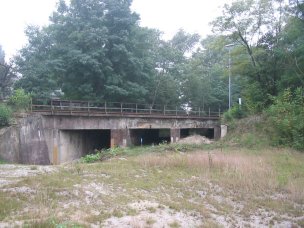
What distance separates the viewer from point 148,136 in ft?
151

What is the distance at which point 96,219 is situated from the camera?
8.94 metres

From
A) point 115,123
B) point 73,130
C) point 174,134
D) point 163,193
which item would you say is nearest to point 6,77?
point 73,130

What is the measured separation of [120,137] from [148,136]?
12860 millimetres

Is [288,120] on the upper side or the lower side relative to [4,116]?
lower

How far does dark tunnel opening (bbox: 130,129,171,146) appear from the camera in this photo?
3911 cm

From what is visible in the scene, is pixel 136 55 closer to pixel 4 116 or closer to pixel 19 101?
pixel 19 101

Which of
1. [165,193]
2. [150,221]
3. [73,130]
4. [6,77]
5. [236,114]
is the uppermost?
[6,77]

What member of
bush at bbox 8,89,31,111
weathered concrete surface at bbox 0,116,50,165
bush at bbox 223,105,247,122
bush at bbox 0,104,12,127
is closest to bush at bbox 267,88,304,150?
bush at bbox 223,105,247,122

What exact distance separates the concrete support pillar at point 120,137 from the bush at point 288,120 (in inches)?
549

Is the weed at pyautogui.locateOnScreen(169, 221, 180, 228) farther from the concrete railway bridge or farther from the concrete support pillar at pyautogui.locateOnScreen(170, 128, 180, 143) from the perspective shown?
the concrete support pillar at pyautogui.locateOnScreen(170, 128, 180, 143)

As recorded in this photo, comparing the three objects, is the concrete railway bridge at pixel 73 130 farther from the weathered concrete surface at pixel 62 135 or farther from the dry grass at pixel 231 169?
the dry grass at pixel 231 169

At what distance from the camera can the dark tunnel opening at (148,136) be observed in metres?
39.1

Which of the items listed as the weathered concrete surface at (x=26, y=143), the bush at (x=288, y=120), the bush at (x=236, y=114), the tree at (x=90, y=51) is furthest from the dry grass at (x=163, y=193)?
the tree at (x=90, y=51)

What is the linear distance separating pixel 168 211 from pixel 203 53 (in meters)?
58.8
